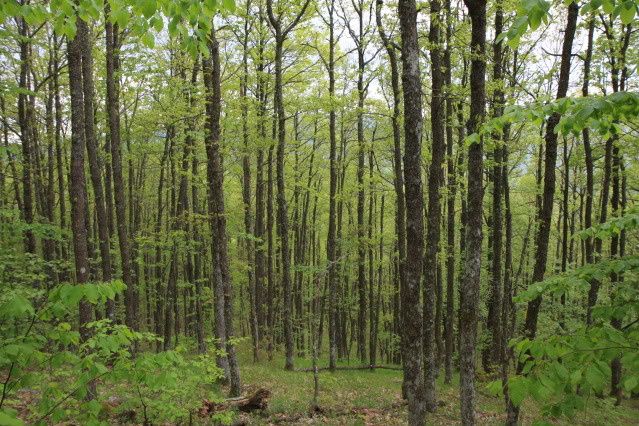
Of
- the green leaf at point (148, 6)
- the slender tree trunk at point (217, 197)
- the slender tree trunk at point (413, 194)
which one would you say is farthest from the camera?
the slender tree trunk at point (217, 197)

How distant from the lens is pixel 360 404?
1391 centimetres

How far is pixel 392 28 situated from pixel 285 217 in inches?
333

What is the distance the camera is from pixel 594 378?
7.81ft

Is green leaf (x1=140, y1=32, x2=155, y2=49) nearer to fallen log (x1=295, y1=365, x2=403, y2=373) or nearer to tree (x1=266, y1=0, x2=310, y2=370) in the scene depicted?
tree (x1=266, y1=0, x2=310, y2=370)

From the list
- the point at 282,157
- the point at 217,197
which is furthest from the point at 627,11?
the point at 282,157

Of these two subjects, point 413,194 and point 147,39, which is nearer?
Result: point 147,39

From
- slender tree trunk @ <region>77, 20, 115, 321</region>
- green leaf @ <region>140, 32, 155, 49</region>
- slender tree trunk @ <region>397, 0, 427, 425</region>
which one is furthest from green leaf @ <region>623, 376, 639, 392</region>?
slender tree trunk @ <region>77, 20, 115, 321</region>

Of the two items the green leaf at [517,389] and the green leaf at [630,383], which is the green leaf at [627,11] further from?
the green leaf at [517,389]

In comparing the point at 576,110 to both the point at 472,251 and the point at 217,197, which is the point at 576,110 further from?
the point at 217,197

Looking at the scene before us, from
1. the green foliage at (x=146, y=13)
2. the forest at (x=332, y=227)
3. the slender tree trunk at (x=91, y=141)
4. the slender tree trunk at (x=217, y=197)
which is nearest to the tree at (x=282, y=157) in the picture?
the forest at (x=332, y=227)

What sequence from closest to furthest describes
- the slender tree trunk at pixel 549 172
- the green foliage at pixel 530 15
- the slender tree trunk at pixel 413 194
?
the green foliage at pixel 530 15
the slender tree trunk at pixel 413 194
the slender tree trunk at pixel 549 172

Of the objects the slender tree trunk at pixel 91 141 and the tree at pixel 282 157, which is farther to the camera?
the tree at pixel 282 157

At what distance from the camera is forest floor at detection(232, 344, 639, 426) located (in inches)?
470

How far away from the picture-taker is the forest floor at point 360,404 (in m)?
11.9
